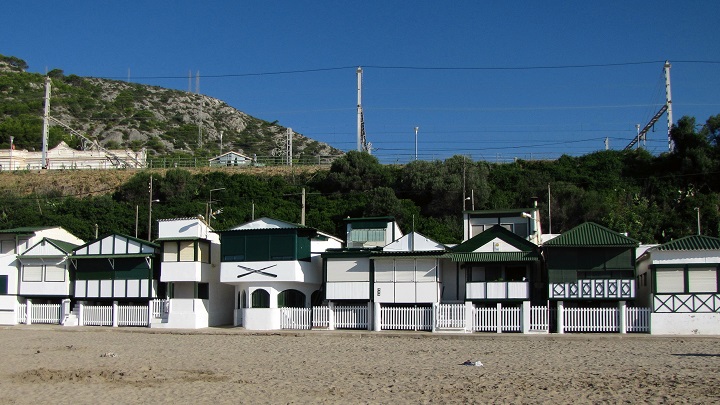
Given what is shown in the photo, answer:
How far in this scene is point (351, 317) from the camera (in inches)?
1454

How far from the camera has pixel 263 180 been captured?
243 feet

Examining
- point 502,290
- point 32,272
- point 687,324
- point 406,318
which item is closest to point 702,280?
point 687,324

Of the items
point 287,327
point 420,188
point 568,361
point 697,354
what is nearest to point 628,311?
point 697,354

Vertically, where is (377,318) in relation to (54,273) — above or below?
below

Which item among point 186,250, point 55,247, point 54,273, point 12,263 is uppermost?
point 55,247

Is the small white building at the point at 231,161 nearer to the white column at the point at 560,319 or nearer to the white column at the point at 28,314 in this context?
the white column at the point at 28,314

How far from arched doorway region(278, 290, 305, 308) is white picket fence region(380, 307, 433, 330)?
5632 mm

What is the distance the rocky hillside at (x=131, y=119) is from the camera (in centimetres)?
12016

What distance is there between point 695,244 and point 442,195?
31.0 meters

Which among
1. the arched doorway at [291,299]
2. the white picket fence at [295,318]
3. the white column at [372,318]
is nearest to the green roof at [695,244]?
the white column at [372,318]

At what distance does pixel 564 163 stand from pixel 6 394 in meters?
61.2

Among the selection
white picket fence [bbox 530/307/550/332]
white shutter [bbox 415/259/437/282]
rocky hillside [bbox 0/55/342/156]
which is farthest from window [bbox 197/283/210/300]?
rocky hillside [bbox 0/55/342/156]

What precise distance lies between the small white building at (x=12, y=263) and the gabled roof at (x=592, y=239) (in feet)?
90.1

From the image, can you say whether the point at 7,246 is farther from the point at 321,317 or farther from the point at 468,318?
the point at 468,318
